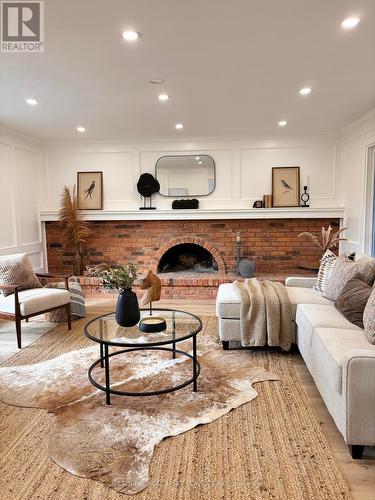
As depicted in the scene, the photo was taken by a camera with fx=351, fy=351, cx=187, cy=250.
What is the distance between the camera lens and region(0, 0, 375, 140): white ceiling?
2.12m

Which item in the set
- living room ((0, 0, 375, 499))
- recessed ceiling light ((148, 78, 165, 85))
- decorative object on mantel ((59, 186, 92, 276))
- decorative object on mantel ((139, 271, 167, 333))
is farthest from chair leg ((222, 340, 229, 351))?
decorative object on mantel ((59, 186, 92, 276))

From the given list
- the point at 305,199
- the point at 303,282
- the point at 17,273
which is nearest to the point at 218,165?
the point at 305,199

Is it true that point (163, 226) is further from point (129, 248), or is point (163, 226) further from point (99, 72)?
point (99, 72)

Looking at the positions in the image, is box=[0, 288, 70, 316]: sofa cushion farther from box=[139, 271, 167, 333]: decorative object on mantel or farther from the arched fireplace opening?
the arched fireplace opening

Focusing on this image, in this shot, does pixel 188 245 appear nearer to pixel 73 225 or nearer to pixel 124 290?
pixel 73 225

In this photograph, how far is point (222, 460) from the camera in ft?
6.07

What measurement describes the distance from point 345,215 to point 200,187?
7.44ft

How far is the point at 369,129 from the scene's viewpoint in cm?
441

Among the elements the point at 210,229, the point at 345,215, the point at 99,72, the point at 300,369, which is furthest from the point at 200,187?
the point at 300,369

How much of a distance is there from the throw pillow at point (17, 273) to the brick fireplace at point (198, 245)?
5.50 ft

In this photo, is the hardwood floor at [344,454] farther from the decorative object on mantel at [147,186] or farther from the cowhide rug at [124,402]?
the decorative object on mantel at [147,186]

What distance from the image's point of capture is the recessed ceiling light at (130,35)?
2.33 m

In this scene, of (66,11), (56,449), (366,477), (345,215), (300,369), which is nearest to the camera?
(366,477)

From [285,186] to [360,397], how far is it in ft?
13.6
